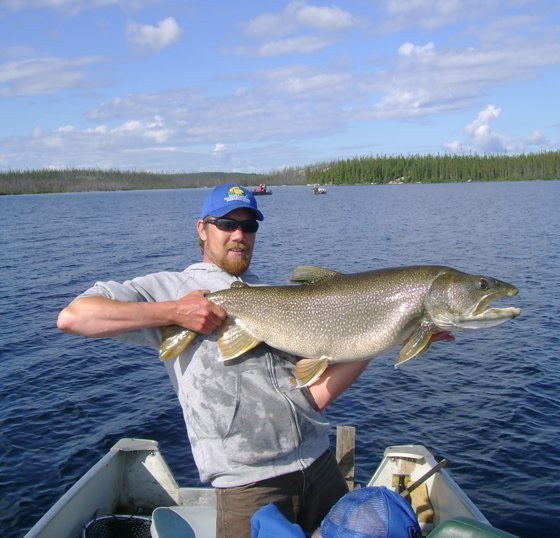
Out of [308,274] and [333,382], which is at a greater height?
[308,274]

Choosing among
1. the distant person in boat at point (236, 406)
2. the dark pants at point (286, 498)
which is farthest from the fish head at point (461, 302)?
the dark pants at point (286, 498)

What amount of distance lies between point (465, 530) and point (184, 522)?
11.6ft

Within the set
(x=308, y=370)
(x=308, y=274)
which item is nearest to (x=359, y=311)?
(x=308, y=274)

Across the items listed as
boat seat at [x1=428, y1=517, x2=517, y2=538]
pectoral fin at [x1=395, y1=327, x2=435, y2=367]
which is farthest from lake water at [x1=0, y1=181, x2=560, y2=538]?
boat seat at [x1=428, y1=517, x2=517, y2=538]

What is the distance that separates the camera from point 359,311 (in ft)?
15.5

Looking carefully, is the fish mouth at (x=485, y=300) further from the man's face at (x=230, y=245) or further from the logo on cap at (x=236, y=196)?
the logo on cap at (x=236, y=196)

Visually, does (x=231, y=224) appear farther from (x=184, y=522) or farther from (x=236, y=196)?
(x=184, y=522)

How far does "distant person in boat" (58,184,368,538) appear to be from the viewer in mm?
4102

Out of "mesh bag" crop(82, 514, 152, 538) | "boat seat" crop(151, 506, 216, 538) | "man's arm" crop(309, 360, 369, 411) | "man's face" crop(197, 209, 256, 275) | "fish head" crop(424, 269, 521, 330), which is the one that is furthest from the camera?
"mesh bag" crop(82, 514, 152, 538)

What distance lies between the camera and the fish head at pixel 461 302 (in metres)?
4.75

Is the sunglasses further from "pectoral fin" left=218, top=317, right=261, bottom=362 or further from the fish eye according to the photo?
the fish eye

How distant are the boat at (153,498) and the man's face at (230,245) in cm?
278

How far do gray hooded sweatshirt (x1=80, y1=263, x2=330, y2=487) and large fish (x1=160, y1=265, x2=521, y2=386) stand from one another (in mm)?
204

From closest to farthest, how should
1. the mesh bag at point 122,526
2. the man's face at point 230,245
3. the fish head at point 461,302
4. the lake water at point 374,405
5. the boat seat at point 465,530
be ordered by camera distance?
the boat seat at point 465,530 → the man's face at point 230,245 → the fish head at point 461,302 → the mesh bag at point 122,526 → the lake water at point 374,405
